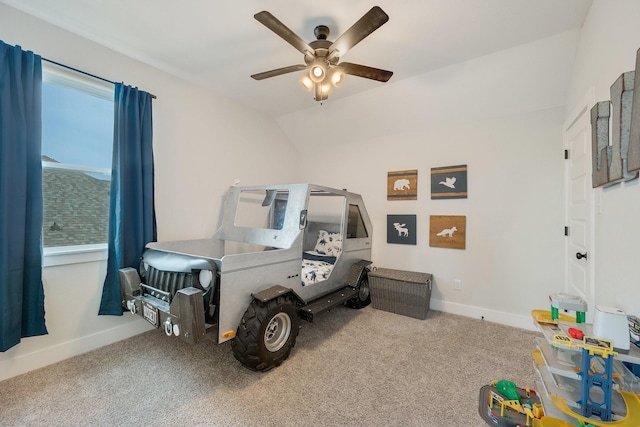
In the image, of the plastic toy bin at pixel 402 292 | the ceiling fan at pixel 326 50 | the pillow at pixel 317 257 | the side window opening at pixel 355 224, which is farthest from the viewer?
the pillow at pixel 317 257

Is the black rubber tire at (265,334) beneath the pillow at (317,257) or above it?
beneath

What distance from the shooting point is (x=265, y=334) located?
191cm

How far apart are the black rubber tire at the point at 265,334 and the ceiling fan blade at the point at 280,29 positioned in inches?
73.5

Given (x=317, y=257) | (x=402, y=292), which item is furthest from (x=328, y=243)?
(x=402, y=292)

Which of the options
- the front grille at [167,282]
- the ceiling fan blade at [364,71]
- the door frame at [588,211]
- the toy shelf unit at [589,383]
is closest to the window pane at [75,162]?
the front grille at [167,282]

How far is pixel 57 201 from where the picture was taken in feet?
7.04

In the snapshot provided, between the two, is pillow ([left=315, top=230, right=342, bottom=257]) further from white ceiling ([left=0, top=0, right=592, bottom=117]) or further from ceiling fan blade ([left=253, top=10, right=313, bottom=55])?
ceiling fan blade ([left=253, top=10, right=313, bottom=55])

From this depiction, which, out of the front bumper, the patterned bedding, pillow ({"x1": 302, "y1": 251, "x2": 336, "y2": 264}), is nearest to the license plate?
the front bumper

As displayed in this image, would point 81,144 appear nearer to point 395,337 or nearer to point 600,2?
point 395,337

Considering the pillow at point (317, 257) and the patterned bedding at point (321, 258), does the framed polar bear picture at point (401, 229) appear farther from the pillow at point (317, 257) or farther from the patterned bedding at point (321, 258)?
the pillow at point (317, 257)

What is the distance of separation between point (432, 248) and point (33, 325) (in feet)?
12.6

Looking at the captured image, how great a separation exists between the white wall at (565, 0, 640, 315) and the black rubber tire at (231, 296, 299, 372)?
1982 millimetres

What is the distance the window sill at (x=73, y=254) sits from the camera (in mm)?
2021

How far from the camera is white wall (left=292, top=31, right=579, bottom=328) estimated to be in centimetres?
263
